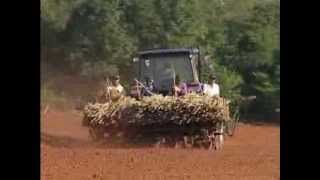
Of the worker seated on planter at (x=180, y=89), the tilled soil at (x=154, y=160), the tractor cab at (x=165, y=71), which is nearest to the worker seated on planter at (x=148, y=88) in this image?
the tractor cab at (x=165, y=71)

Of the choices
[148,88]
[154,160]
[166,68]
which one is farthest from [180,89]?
[154,160]

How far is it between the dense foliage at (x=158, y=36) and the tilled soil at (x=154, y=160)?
1.85 m

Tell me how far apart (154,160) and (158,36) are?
15.7ft

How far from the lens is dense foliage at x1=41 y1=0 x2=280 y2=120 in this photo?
1207 cm

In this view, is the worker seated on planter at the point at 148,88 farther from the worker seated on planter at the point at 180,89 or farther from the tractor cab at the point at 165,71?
the worker seated on planter at the point at 180,89

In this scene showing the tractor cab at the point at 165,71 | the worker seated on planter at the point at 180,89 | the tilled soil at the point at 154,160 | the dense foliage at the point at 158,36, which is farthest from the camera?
the dense foliage at the point at 158,36

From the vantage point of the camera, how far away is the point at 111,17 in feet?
41.6

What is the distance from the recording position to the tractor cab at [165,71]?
914 centimetres

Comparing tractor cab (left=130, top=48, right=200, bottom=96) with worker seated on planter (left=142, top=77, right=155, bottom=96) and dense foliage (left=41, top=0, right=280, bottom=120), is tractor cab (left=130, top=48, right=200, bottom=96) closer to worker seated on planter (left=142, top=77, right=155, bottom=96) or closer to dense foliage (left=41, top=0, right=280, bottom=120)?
worker seated on planter (left=142, top=77, right=155, bottom=96)

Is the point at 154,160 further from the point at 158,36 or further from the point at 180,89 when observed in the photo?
the point at 158,36

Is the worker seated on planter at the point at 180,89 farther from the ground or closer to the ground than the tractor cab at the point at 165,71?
closer to the ground

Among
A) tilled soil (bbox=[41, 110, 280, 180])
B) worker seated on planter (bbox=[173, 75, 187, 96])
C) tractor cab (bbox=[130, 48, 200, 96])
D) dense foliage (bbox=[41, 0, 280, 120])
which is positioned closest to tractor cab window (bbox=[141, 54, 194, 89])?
tractor cab (bbox=[130, 48, 200, 96])
